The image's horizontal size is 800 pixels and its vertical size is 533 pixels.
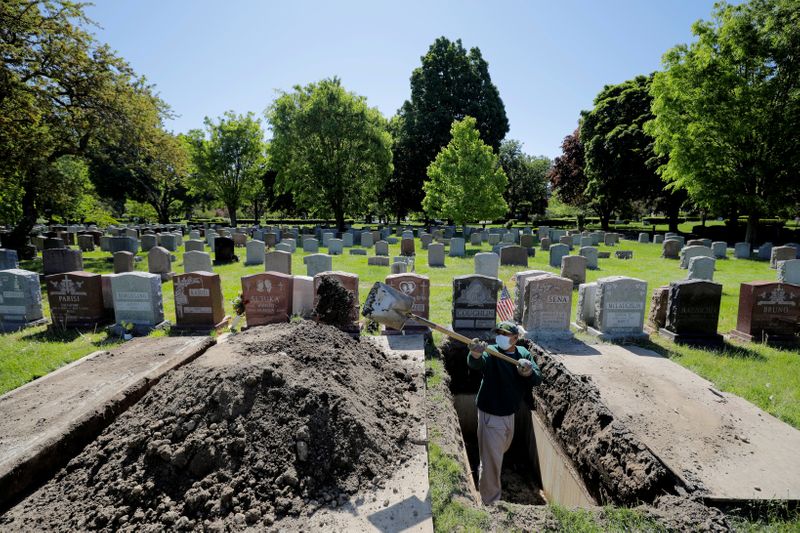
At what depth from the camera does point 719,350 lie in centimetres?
861

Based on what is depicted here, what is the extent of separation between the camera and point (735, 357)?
8133mm

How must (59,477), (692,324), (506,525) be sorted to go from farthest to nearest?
(692,324) → (59,477) → (506,525)

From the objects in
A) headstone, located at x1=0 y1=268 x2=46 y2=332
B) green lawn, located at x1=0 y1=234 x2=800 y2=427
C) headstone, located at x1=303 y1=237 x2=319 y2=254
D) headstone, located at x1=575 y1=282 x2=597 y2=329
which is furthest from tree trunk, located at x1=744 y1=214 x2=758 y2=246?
headstone, located at x1=0 y1=268 x2=46 y2=332

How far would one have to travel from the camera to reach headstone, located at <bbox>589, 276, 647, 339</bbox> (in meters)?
9.23

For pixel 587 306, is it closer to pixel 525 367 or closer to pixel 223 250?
pixel 525 367

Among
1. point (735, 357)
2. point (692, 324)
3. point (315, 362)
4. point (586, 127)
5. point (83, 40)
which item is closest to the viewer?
point (315, 362)

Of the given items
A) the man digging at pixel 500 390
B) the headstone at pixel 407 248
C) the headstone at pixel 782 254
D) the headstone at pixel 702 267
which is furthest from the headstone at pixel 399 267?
the headstone at pixel 782 254

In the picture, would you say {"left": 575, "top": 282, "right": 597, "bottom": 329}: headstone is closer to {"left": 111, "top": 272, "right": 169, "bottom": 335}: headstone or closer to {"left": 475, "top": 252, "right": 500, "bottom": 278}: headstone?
{"left": 475, "top": 252, "right": 500, "bottom": 278}: headstone

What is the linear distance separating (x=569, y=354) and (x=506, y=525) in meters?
5.11

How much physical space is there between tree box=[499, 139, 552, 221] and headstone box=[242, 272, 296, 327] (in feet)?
150

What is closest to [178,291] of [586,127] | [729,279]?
[729,279]

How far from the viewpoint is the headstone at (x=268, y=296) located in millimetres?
9625

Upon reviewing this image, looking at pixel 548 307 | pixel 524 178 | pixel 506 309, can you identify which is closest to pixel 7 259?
pixel 506 309

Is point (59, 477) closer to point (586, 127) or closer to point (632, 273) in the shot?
point (632, 273)
